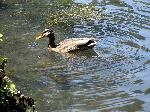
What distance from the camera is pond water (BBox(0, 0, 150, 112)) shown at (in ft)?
39.4

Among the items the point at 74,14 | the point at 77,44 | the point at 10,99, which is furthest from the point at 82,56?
the point at 10,99

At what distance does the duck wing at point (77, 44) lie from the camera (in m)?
16.2

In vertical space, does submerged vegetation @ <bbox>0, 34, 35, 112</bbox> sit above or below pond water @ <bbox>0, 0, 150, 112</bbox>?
above

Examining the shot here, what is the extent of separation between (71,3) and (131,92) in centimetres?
1107

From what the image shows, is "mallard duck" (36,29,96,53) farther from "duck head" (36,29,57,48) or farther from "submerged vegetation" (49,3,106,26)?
"submerged vegetation" (49,3,106,26)

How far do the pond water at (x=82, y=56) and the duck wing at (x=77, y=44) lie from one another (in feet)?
0.99

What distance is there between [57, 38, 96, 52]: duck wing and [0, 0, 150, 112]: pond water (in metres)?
0.30

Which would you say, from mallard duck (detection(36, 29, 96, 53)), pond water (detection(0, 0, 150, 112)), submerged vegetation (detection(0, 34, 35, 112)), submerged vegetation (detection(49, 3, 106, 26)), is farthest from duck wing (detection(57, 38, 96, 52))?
submerged vegetation (detection(0, 34, 35, 112))

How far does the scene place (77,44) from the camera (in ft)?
54.1

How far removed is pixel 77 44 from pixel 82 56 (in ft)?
1.66

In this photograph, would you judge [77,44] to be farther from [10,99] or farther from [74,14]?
[10,99]

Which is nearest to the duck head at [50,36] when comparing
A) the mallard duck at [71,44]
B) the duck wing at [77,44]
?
the mallard duck at [71,44]

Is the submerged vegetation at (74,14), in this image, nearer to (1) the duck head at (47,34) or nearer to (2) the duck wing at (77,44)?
(1) the duck head at (47,34)

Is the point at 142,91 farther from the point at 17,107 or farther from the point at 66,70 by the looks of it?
the point at 17,107
